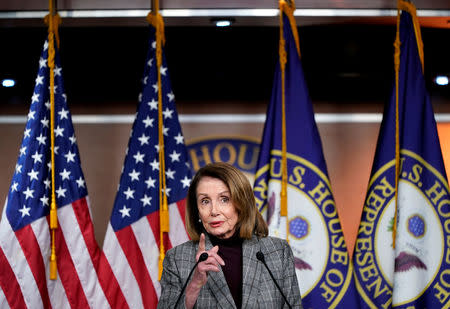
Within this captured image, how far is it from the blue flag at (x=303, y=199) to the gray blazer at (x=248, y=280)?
2.91 feet

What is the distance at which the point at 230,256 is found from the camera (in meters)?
2.13

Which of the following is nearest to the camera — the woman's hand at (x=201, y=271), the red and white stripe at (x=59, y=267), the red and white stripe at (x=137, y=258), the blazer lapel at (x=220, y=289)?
the woman's hand at (x=201, y=271)

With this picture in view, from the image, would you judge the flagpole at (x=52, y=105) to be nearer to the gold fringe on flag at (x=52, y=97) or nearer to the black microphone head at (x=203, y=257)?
the gold fringe on flag at (x=52, y=97)

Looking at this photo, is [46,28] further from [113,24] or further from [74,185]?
[74,185]

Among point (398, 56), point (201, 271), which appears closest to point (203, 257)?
point (201, 271)

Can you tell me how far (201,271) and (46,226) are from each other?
1.50m

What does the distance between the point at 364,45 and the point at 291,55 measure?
1.56ft

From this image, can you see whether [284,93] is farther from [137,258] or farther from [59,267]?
[59,267]

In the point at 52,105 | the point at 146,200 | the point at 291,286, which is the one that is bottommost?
the point at 291,286

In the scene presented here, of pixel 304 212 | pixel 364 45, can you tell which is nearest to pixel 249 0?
A: pixel 364 45

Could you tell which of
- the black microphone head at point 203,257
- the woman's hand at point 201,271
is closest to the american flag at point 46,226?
the woman's hand at point 201,271

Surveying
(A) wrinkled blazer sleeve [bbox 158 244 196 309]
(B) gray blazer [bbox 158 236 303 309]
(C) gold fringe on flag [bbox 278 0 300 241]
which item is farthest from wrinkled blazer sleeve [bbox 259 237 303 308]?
(C) gold fringe on flag [bbox 278 0 300 241]

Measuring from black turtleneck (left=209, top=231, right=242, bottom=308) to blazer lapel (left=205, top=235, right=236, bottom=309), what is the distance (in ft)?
0.15

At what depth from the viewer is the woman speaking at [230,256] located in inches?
80.4
